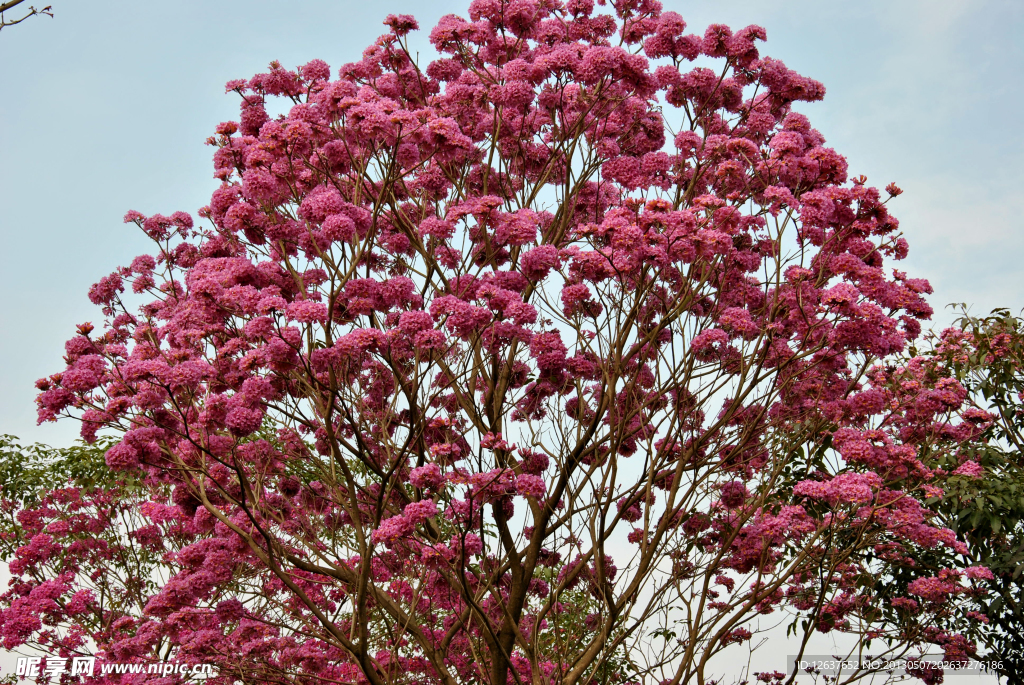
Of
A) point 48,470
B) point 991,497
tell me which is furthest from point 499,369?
point 48,470

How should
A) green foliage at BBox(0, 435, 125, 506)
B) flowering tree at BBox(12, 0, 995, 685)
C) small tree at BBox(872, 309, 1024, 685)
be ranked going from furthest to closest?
green foliage at BBox(0, 435, 125, 506)
small tree at BBox(872, 309, 1024, 685)
flowering tree at BBox(12, 0, 995, 685)

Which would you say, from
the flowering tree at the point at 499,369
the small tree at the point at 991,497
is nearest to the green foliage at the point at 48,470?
the flowering tree at the point at 499,369

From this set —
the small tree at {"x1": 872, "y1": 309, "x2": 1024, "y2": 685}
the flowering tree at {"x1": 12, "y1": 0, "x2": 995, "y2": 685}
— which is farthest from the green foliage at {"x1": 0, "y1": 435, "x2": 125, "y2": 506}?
the small tree at {"x1": 872, "y1": 309, "x2": 1024, "y2": 685}

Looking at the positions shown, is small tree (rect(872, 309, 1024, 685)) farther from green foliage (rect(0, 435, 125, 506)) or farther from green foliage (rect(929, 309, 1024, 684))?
green foliage (rect(0, 435, 125, 506))

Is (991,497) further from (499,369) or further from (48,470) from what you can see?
(48,470)

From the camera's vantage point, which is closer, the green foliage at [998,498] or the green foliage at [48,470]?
the green foliage at [998,498]

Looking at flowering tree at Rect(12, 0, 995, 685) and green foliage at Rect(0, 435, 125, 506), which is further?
green foliage at Rect(0, 435, 125, 506)

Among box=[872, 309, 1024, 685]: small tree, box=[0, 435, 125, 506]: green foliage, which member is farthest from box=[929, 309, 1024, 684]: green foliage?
box=[0, 435, 125, 506]: green foliage

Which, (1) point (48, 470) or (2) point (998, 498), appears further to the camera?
(1) point (48, 470)

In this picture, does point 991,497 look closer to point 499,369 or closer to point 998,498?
point 998,498

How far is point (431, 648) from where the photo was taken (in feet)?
22.1

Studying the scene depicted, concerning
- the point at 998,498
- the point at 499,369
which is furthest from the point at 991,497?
the point at 499,369

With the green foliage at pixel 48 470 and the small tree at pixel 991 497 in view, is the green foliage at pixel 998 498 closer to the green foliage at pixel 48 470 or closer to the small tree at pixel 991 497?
the small tree at pixel 991 497

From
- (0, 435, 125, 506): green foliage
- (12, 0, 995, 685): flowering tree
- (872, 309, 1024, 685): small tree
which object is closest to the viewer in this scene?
(12, 0, 995, 685): flowering tree
